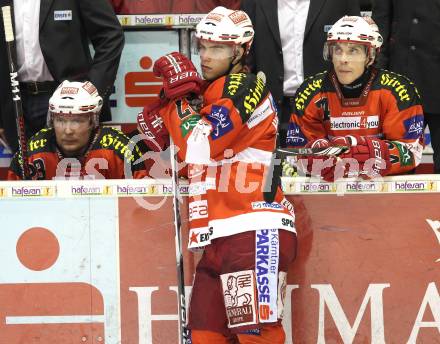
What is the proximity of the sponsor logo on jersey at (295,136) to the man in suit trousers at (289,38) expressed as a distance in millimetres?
745

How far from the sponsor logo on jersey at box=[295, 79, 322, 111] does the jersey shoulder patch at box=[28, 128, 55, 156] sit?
4.45 feet

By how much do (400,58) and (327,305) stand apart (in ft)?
5.92

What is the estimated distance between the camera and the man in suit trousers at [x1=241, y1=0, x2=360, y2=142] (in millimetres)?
6508

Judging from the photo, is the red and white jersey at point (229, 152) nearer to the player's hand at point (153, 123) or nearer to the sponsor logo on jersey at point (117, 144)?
the player's hand at point (153, 123)

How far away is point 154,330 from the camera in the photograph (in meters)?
5.32

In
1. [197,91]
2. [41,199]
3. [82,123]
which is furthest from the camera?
[82,123]

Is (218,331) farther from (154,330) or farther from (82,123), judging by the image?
(82,123)

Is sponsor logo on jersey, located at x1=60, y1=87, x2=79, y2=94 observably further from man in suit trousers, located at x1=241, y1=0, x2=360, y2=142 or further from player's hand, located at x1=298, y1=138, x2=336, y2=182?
player's hand, located at x1=298, y1=138, x2=336, y2=182

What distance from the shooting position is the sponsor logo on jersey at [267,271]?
480 centimetres

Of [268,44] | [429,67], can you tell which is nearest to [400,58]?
[429,67]

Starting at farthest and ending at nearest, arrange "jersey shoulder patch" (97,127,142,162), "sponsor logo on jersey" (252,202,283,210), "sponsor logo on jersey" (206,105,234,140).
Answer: "jersey shoulder patch" (97,127,142,162)
"sponsor logo on jersey" (252,202,283,210)
"sponsor logo on jersey" (206,105,234,140)

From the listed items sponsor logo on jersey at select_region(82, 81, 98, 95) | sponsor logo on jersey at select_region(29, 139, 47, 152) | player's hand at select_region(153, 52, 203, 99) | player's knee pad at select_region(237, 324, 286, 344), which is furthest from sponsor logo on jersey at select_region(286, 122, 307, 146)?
sponsor logo on jersey at select_region(29, 139, 47, 152)

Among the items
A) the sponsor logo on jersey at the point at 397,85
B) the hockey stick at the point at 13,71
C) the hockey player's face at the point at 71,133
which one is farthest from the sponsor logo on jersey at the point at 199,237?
the hockey stick at the point at 13,71

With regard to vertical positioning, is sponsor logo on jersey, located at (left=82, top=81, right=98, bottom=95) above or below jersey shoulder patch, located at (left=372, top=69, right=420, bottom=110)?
below
